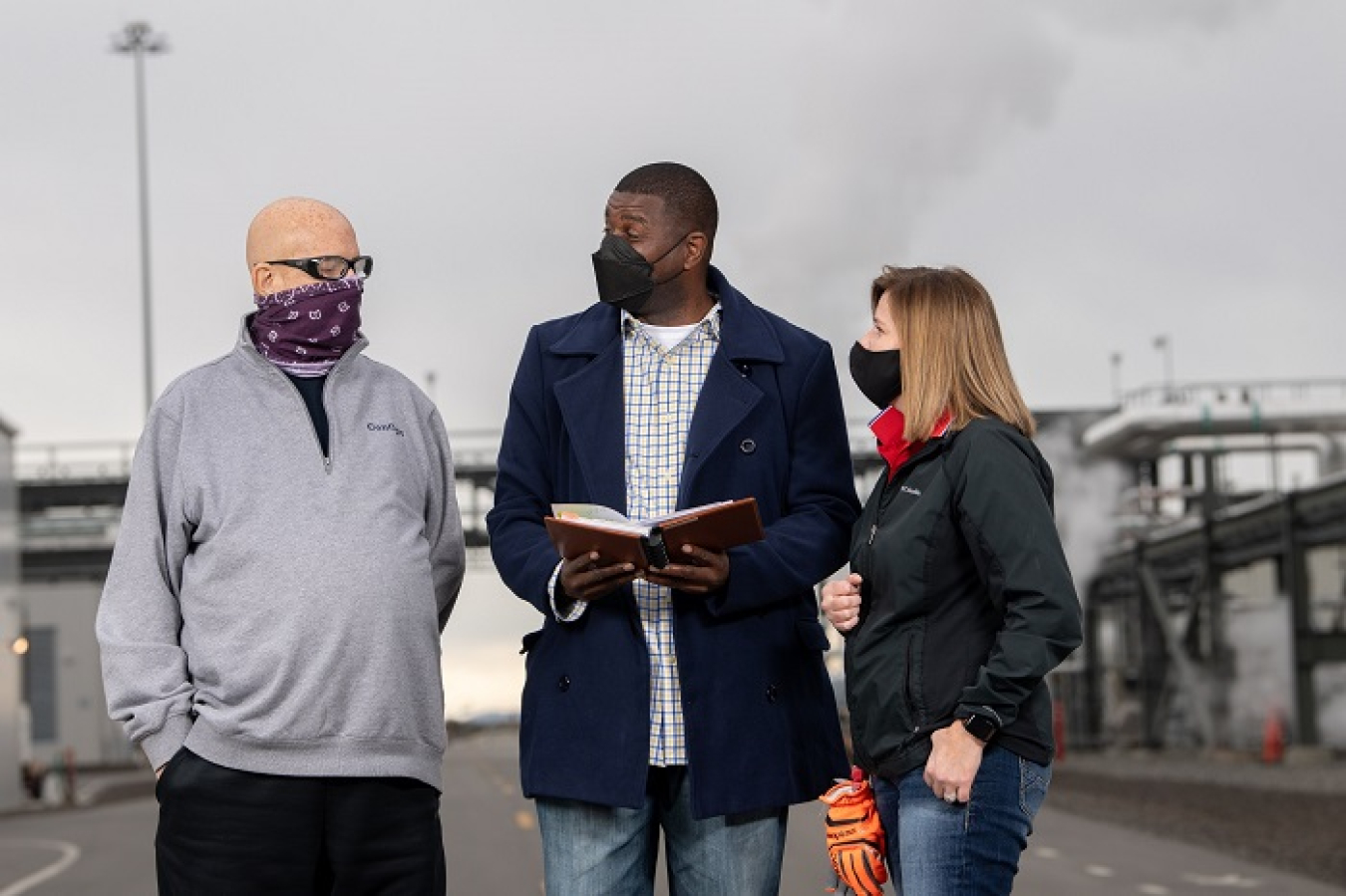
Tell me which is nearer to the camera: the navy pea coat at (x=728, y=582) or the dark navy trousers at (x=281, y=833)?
the dark navy trousers at (x=281, y=833)

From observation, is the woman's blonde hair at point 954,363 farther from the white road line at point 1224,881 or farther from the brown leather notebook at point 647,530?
the white road line at point 1224,881

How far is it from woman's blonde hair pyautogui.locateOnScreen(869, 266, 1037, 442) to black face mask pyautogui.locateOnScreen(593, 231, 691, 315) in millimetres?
659

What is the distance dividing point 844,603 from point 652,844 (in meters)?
0.79

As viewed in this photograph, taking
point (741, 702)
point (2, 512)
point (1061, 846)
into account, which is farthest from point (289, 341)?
point (2, 512)

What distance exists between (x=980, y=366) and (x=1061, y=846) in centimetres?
1450

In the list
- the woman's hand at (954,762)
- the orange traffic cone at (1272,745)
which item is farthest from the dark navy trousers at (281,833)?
the orange traffic cone at (1272,745)

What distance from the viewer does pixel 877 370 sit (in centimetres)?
491

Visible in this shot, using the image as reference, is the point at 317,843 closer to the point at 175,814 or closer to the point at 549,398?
the point at 175,814

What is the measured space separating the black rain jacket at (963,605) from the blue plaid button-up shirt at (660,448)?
18.9 inches

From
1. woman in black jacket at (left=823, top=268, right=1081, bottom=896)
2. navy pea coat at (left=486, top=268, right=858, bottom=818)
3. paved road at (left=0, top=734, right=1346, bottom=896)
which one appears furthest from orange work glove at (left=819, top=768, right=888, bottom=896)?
paved road at (left=0, top=734, right=1346, bottom=896)

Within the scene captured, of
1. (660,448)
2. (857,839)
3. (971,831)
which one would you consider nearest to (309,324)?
(660,448)

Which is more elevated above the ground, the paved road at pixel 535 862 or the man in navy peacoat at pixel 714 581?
the man in navy peacoat at pixel 714 581

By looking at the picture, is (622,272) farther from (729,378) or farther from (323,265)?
(323,265)

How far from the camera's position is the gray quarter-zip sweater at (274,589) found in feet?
15.5
